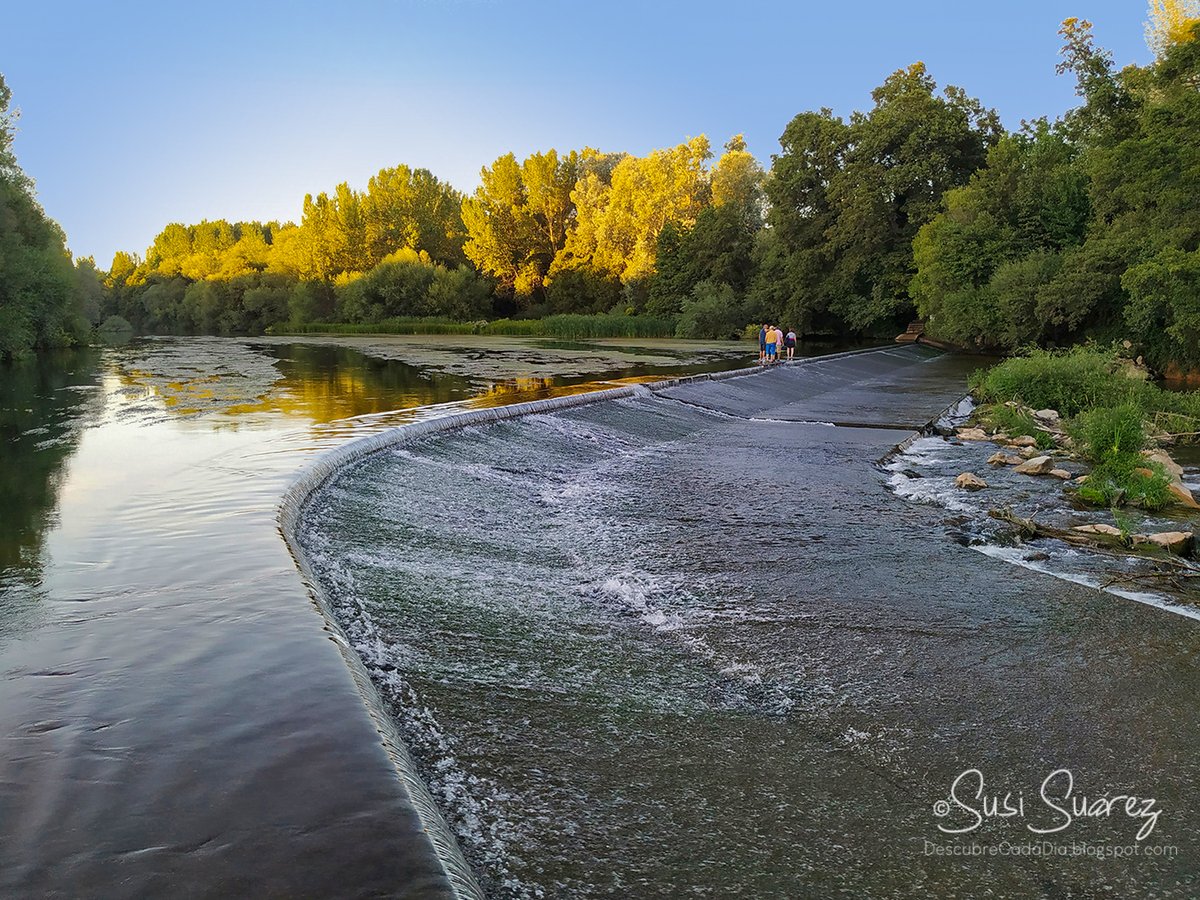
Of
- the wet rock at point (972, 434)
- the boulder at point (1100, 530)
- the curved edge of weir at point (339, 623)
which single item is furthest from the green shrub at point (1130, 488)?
the curved edge of weir at point (339, 623)

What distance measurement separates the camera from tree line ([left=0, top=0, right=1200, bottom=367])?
26.6m

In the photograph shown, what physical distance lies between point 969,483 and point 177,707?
9715 millimetres

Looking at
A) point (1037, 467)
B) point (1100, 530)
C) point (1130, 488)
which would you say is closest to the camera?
point (1100, 530)

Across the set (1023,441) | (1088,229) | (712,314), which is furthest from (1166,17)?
(1023,441)

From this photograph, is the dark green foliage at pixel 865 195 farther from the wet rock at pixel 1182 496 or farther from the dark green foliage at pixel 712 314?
the wet rock at pixel 1182 496

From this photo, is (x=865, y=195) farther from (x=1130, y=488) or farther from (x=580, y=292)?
(x=1130, y=488)

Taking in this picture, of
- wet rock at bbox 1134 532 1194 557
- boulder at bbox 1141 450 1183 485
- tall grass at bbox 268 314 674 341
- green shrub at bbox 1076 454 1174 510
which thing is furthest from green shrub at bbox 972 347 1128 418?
tall grass at bbox 268 314 674 341

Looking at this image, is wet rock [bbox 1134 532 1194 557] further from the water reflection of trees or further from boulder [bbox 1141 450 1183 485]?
the water reflection of trees

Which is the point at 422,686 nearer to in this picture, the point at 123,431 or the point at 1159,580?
the point at 1159,580

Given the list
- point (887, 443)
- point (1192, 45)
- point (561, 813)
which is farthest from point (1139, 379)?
point (561, 813)

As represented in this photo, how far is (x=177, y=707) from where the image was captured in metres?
3.91

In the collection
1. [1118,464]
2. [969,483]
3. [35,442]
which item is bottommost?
[969,483]

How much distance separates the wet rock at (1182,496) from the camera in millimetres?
9781

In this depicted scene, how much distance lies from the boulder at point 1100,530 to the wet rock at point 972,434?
21.6 ft
